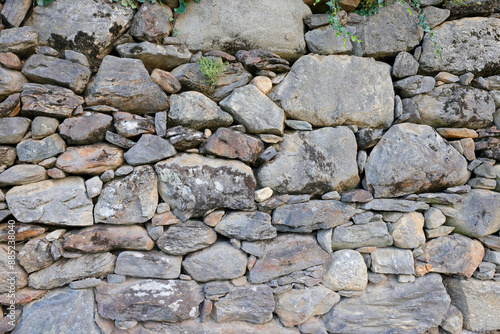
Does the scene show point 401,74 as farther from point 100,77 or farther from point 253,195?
point 100,77

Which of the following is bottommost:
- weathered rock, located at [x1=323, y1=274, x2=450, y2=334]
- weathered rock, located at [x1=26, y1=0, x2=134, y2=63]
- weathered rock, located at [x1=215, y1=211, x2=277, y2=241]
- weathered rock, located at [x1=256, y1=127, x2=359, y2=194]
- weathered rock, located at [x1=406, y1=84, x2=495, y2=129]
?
weathered rock, located at [x1=323, y1=274, x2=450, y2=334]

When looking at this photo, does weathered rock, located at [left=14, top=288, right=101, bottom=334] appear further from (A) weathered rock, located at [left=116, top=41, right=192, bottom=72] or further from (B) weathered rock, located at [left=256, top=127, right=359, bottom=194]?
(A) weathered rock, located at [left=116, top=41, right=192, bottom=72]

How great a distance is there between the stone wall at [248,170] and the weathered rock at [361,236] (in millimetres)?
13

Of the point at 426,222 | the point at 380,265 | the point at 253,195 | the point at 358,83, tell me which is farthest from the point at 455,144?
the point at 253,195

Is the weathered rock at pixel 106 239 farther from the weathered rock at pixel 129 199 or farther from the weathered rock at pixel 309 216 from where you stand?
the weathered rock at pixel 309 216

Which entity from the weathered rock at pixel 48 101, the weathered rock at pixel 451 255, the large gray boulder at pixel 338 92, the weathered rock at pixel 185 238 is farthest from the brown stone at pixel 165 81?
the weathered rock at pixel 451 255

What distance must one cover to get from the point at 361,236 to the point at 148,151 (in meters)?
1.94

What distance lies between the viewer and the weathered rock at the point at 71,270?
2104 millimetres

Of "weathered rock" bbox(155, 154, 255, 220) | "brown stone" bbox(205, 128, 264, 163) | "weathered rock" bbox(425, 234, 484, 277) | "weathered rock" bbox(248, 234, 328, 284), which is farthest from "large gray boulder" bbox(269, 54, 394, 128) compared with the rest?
"weathered rock" bbox(425, 234, 484, 277)

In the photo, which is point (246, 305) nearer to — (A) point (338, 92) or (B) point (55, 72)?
(A) point (338, 92)

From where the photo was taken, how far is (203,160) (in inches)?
92.3

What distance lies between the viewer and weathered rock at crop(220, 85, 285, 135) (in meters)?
2.41

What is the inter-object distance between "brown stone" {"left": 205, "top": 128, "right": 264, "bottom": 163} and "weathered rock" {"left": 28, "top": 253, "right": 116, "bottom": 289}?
115 centimetres

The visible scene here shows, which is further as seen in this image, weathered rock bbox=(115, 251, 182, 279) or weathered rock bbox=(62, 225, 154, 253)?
weathered rock bbox=(115, 251, 182, 279)
